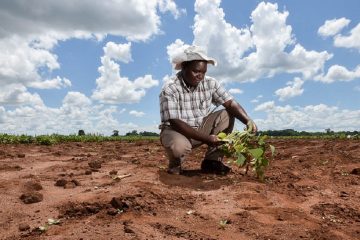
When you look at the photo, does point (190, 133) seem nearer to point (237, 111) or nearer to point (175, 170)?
point (175, 170)

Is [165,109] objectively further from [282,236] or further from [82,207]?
[282,236]

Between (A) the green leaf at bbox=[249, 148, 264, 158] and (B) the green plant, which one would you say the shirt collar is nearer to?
(B) the green plant

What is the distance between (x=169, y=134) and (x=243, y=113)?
94 centimetres

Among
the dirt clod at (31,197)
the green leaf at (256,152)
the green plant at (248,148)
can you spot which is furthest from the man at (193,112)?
the dirt clod at (31,197)

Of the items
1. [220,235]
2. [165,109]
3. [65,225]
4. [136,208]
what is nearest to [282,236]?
[220,235]

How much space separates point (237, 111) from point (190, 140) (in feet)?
2.18

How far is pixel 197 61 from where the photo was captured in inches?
184

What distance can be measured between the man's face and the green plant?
70 cm

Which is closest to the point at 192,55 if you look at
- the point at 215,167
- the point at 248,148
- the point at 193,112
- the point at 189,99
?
the point at 189,99

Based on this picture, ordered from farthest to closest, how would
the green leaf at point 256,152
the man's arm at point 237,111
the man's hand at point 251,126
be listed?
the man's arm at point 237,111
the man's hand at point 251,126
the green leaf at point 256,152

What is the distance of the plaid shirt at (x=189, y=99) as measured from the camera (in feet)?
15.5

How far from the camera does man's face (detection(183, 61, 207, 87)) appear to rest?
4688mm

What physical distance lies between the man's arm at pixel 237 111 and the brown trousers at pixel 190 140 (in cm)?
7

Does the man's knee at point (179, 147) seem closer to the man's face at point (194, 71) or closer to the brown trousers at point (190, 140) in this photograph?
the brown trousers at point (190, 140)
